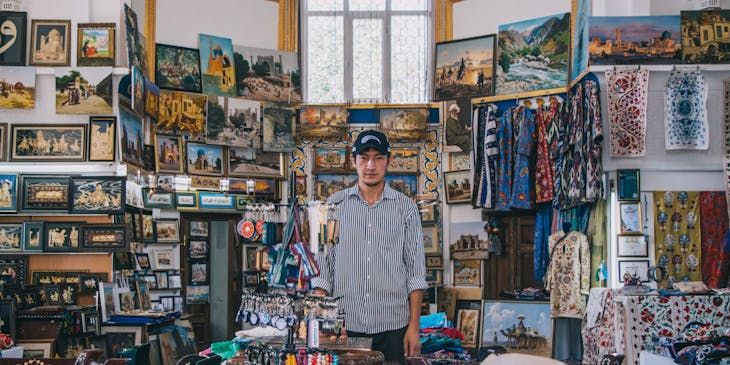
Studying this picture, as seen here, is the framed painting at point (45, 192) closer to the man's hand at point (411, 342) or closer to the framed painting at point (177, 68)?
the framed painting at point (177, 68)

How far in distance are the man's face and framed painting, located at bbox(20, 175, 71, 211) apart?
597 centimetres

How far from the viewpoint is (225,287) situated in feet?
45.2

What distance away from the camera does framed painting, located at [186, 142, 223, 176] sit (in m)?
13.3

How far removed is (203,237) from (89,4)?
4.37 meters

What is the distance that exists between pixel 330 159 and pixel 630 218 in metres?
5.83

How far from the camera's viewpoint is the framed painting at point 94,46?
33.3ft

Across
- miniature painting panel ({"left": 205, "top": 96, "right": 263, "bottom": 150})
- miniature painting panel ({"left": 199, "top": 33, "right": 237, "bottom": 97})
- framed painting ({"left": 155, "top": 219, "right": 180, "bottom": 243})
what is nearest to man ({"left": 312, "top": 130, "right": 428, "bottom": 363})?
framed painting ({"left": 155, "top": 219, "right": 180, "bottom": 243})

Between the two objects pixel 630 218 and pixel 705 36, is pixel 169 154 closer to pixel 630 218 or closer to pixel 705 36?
pixel 630 218

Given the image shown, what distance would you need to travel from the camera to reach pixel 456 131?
13.9 meters

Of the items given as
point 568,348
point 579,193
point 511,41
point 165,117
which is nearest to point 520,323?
point 568,348

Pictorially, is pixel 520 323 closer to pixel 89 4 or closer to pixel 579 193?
pixel 579 193

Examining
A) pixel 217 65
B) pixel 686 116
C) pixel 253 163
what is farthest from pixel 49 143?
pixel 686 116

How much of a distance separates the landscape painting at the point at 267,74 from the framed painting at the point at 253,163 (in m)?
0.85

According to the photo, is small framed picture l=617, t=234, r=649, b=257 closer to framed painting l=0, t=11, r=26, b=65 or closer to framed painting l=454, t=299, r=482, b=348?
framed painting l=454, t=299, r=482, b=348
